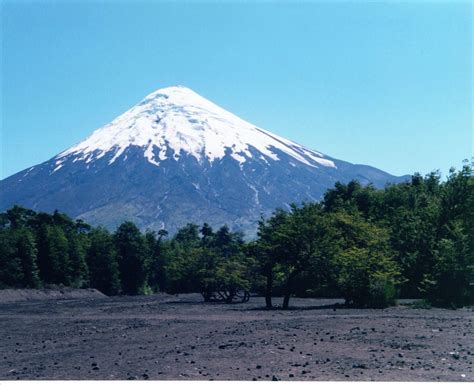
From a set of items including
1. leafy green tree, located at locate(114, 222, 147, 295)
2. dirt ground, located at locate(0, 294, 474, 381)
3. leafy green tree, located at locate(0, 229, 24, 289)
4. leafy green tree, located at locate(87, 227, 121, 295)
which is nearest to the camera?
dirt ground, located at locate(0, 294, 474, 381)

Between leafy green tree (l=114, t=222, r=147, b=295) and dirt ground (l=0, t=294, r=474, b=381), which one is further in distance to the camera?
leafy green tree (l=114, t=222, r=147, b=295)

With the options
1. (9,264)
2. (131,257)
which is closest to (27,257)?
(9,264)

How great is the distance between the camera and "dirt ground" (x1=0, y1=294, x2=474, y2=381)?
36.9 feet

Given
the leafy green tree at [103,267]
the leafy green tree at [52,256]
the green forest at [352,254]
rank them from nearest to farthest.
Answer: the green forest at [352,254] < the leafy green tree at [52,256] < the leafy green tree at [103,267]

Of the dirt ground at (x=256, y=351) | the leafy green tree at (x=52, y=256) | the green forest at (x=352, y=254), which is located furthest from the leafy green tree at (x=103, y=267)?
the dirt ground at (x=256, y=351)

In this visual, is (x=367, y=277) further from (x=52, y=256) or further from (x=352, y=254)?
(x=52, y=256)

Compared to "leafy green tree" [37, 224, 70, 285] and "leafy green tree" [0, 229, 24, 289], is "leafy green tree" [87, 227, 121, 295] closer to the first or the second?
"leafy green tree" [37, 224, 70, 285]

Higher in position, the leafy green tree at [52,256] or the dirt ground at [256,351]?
the leafy green tree at [52,256]

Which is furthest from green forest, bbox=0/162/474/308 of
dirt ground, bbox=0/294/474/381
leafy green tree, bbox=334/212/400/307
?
dirt ground, bbox=0/294/474/381

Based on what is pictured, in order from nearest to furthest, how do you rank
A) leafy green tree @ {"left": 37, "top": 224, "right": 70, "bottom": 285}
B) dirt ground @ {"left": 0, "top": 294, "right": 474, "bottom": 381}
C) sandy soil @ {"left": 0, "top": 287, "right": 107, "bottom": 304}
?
dirt ground @ {"left": 0, "top": 294, "right": 474, "bottom": 381} < sandy soil @ {"left": 0, "top": 287, "right": 107, "bottom": 304} < leafy green tree @ {"left": 37, "top": 224, "right": 70, "bottom": 285}

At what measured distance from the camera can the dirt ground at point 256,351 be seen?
36.9 feet

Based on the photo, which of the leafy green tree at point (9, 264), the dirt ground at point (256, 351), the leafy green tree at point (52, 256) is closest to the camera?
the dirt ground at point (256, 351)

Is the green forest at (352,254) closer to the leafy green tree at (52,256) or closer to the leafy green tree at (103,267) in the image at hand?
the leafy green tree at (52,256)

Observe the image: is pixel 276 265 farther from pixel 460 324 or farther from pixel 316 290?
pixel 460 324
